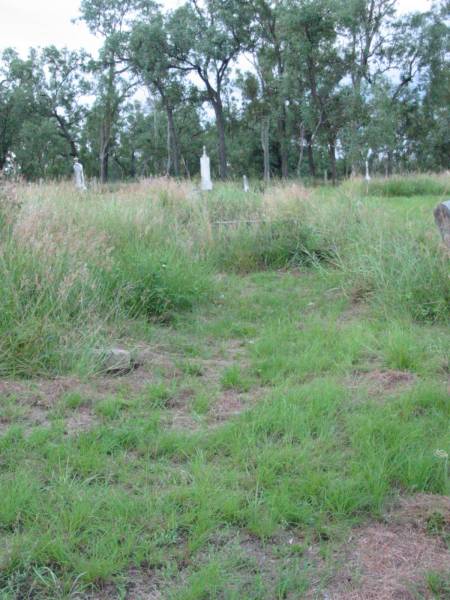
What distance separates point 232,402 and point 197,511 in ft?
4.03

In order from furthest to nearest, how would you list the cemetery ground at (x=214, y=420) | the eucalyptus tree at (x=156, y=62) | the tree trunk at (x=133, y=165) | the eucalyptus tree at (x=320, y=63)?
the tree trunk at (x=133, y=165) < the eucalyptus tree at (x=156, y=62) < the eucalyptus tree at (x=320, y=63) < the cemetery ground at (x=214, y=420)

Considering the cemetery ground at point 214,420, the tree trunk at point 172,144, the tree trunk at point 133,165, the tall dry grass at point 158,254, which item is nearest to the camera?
the cemetery ground at point 214,420

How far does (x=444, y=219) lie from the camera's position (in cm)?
542

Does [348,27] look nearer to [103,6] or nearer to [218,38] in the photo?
[218,38]

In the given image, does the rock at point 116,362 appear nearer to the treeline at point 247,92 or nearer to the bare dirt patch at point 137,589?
the bare dirt patch at point 137,589

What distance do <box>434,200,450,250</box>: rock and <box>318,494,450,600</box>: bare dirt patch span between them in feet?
11.1

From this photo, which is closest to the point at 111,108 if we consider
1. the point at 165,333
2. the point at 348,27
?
the point at 348,27

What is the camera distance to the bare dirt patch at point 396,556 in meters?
2.01

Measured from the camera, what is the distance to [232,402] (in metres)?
3.58

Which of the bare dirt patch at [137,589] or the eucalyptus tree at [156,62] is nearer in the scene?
the bare dirt patch at [137,589]

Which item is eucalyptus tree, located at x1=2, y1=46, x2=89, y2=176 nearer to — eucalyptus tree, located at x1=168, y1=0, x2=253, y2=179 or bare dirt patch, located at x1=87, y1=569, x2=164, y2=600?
eucalyptus tree, located at x1=168, y1=0, x2=253, y2=179

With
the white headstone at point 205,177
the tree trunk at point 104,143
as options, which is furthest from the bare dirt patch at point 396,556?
the tree trunk at point 104,143

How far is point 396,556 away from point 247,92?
36635 millimetres

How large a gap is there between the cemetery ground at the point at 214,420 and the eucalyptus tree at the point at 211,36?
2674cm
